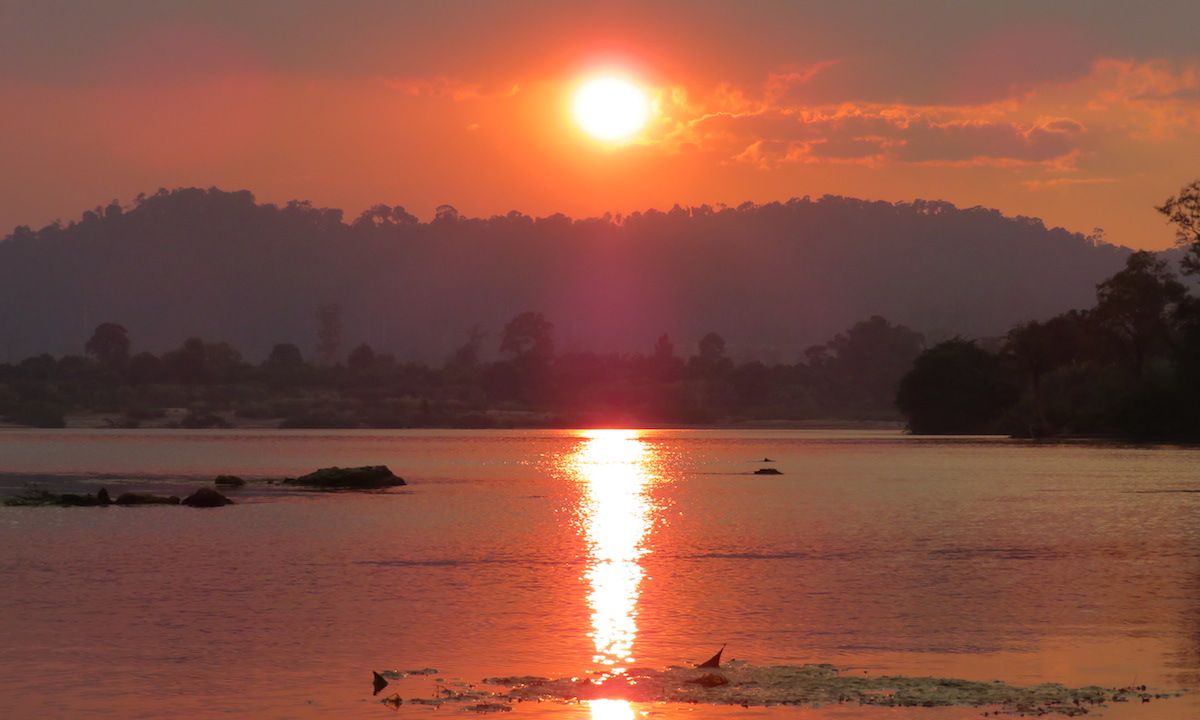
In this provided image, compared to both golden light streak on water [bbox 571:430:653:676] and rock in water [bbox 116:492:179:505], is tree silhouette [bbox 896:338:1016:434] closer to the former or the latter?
golden light streak on water [bbox 571:430:653:676]

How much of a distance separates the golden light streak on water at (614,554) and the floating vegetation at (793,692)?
1105 mm

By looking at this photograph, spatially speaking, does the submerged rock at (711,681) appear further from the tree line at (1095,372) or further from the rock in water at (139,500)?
the tree line at (1095,372)

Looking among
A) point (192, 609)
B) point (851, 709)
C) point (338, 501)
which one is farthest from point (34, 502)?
point (851, 709)

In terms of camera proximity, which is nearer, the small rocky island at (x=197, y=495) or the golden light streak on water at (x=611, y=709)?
the golden light streak on water at (x=611, y=709)

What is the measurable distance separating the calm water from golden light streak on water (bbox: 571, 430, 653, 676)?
0.14 metres

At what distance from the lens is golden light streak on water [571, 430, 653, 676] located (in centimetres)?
2469

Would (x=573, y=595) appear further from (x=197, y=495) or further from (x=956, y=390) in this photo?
(x=956, y=390)

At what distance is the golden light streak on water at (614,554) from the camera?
24.7 meters

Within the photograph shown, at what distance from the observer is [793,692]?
19781mm

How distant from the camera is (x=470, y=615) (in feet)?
92.6

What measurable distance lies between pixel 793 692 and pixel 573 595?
479 inches

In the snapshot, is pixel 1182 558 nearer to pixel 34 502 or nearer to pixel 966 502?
pixel 966 502

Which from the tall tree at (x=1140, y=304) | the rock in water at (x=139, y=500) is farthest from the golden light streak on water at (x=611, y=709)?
the tall tree at (x=1140, y=304)

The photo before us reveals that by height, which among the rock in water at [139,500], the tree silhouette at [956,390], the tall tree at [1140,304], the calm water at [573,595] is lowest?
the rock in water at [139,500]
